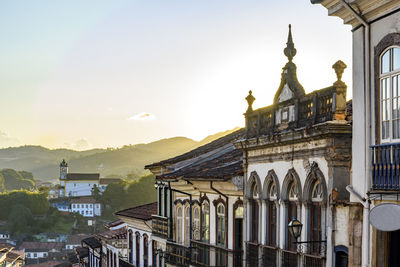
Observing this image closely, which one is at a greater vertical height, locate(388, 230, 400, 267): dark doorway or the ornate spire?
the ornate spire

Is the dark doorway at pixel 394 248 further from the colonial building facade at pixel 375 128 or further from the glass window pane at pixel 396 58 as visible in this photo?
the glass window pane at pixel 396 58

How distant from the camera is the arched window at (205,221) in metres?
23.6

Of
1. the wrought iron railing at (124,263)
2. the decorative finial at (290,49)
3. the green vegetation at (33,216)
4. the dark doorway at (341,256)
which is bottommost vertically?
the green vegetation at (33,216)

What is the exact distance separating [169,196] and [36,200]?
548 ft

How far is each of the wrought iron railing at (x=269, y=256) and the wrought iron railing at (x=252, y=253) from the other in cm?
48

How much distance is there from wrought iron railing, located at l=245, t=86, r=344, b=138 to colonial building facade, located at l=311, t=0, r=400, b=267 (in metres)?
1.27

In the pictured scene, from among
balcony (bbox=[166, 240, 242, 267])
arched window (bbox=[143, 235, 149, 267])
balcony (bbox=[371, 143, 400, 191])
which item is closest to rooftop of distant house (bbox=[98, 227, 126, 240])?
arched window (bbox=[143, 235, 149, 267])

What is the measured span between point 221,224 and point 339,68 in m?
9.37

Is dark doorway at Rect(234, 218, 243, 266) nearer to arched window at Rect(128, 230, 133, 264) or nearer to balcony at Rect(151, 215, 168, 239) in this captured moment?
balcony at Rect(151, 215, 168, 239)

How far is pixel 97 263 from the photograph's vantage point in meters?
48.4

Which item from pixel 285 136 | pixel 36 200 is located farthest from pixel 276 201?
pixel 36 200

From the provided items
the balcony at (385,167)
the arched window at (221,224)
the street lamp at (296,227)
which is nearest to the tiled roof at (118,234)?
the arched window at (221,224)

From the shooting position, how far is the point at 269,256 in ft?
59.2

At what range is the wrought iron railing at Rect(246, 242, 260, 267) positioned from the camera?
18859 mm
